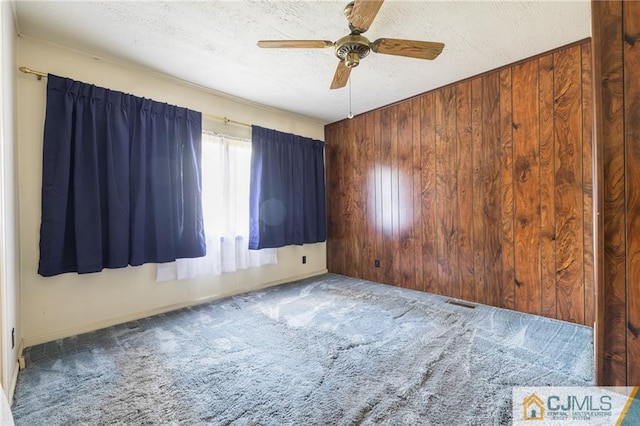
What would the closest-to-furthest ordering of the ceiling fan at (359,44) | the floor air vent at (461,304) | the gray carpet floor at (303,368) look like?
the gray carpet floor at (303,368)
the ceiling fan at (359,44)
the floor air vent at (461,304)

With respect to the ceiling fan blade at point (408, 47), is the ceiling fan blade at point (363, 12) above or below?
above

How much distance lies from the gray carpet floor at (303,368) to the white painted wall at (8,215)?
0.22m

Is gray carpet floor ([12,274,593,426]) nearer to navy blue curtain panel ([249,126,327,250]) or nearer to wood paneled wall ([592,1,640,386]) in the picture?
wood paneled wall ([592,1,640,386])

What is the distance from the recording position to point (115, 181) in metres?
2.30

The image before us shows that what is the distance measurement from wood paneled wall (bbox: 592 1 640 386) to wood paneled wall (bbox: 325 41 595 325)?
60.4 inches

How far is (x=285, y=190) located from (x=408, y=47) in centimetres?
232

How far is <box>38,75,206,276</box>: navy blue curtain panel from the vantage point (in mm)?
2061

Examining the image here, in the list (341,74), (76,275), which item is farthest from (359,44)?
(76,275)

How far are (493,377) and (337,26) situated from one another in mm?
2511

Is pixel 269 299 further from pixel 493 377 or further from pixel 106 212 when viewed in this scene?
pixel 493 377

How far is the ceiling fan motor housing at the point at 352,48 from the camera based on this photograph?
1.68m

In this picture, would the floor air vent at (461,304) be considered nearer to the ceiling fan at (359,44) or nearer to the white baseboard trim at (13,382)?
the ceiling fan at (359,44)

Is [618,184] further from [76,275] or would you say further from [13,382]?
[76,275]

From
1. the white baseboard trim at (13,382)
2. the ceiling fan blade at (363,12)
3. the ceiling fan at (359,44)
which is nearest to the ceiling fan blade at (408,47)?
the ceiling fan at (359,44)
